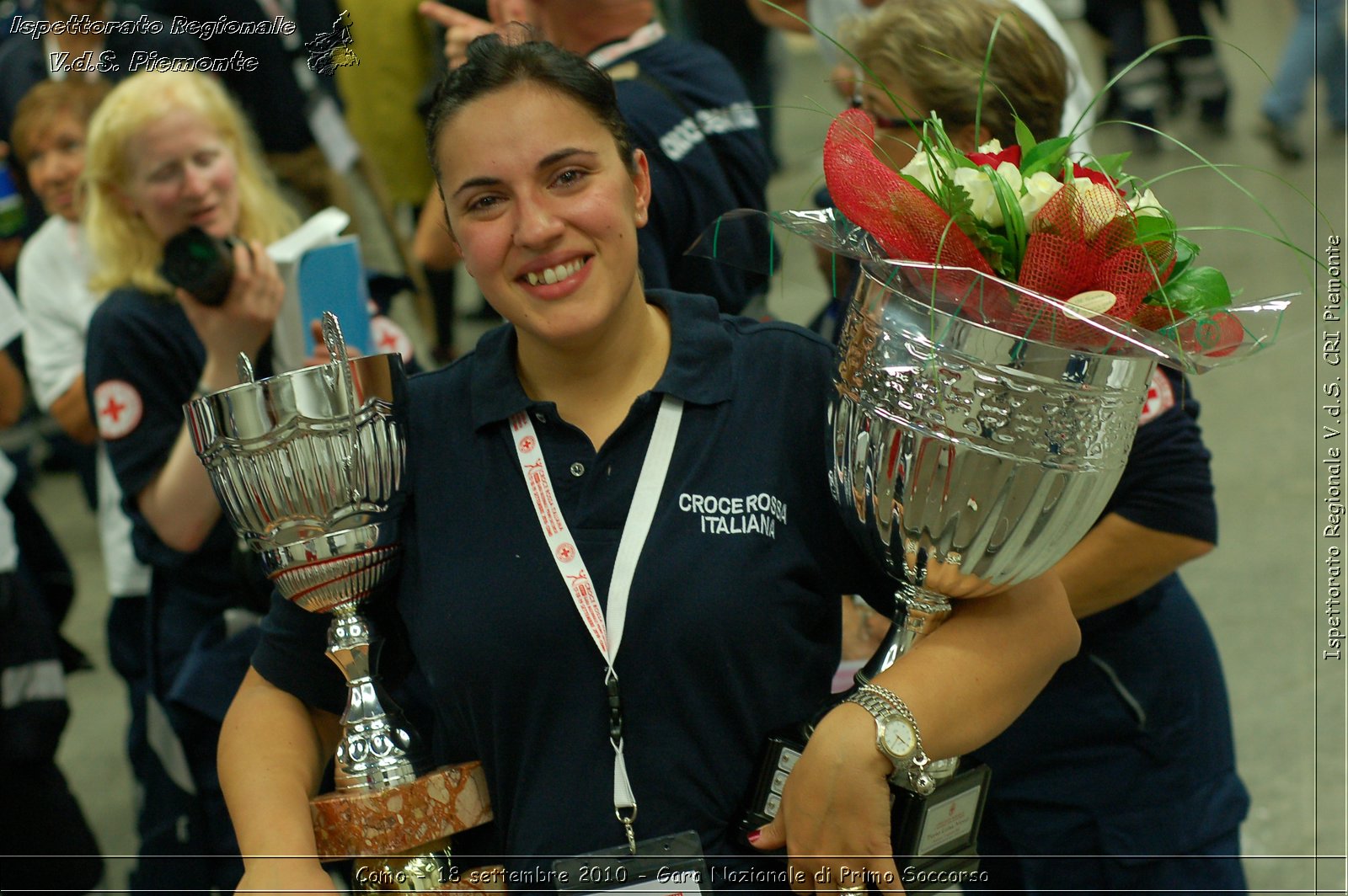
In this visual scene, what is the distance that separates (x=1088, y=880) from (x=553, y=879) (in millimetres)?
942

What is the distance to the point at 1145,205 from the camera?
1.33 m

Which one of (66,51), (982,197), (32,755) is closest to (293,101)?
(66,51)

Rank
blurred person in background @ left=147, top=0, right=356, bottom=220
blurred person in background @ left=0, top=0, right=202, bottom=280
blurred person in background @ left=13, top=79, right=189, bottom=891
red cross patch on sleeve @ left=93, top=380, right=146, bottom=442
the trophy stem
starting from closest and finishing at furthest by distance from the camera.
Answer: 1. the trophy stem
2. red cross patch on sleeve @ left=93, top=380, right=146, bottom=442
3. blurred person in background @ left=13, top=79, right=189, bottom=891
4. blurred person in background @ left=0, top=0, right=202, bottom=280
5. blurred person in background @ left=147, top=0, right=356, bottom=220

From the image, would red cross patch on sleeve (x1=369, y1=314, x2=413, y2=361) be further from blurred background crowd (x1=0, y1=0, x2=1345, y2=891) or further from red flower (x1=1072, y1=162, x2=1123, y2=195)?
red flower (x1=1072, y1=162, x2=1123, y2=195)

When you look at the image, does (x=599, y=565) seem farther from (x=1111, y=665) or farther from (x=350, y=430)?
(x=1111, y=665)

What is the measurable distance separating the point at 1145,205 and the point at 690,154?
1.12 meters

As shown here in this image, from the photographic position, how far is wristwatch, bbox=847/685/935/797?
131 centimetres

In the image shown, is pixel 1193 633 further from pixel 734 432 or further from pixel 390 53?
pixel 390 53

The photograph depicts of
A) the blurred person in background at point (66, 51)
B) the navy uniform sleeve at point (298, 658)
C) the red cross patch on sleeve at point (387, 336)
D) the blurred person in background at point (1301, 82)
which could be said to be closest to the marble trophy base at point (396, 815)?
the navy uniform sleeve at point (298, 658)

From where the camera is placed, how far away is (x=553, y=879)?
57.0 inches

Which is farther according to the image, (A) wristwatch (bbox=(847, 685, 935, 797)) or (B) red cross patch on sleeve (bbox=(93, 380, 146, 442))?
(B) red cross patch on sleeve (bbox=(93, 380, 146, 442))

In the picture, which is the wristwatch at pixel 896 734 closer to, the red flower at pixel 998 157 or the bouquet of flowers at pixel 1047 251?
the bouquet of flowers at pixel 1047 251

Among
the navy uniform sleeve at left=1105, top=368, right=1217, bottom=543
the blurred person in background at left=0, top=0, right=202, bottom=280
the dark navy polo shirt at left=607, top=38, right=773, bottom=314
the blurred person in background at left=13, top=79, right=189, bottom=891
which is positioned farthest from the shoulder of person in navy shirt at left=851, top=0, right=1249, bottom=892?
the blurred person in background at left=0, top=0, right=202, bottom=280

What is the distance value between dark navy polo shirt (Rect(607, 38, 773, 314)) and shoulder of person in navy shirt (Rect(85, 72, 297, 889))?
0.65 metres
